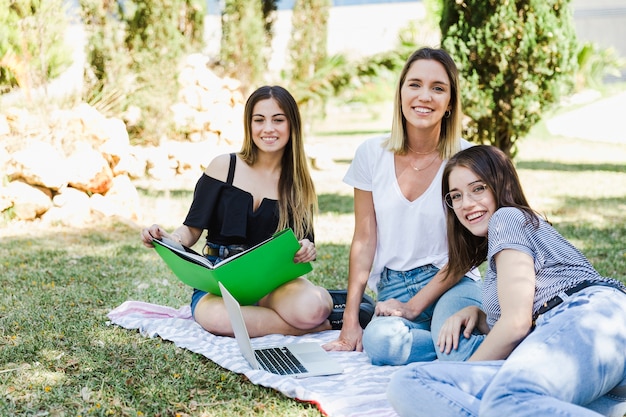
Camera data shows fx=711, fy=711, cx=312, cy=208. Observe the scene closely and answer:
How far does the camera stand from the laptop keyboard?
3.03m

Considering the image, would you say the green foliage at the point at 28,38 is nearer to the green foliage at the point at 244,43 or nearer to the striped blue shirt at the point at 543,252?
the green foliage at the point at 244,43

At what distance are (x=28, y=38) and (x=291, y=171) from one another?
5748mm

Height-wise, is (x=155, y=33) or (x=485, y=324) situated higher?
(x=155, y=33)

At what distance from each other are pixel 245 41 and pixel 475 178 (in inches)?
407

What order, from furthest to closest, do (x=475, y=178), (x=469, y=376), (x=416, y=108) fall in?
(x=416, y=108) → (x=475, y=178) → (x=469, y=376)

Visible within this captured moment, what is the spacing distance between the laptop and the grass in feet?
0.46

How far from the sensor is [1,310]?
13.1ft

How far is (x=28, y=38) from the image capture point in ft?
26.9

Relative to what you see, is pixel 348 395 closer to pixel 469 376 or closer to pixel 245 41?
pixel 469 376

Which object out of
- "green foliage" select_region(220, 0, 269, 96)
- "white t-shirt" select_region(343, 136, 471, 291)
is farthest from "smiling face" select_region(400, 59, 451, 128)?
"green foliage" select_region(220, 0, 269, 96)

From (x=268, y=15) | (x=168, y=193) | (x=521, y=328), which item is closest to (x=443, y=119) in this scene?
(x=521, y=328)

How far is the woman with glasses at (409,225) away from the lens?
312 cm

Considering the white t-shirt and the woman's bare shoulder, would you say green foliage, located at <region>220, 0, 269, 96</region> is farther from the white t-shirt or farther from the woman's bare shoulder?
the white t-shirt

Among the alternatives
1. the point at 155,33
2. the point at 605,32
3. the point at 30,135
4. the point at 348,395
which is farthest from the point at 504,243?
the point at 605,32
